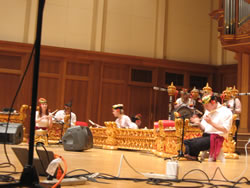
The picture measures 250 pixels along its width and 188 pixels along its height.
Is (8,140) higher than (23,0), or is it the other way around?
(23,0)

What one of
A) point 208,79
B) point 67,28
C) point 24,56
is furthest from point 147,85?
point 24,56

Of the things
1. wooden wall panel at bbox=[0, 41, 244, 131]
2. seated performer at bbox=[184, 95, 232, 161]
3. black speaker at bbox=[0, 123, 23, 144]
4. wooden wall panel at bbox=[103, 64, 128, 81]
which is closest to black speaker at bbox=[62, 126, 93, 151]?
seated performer at bbox=[184, 95, 232, 161]

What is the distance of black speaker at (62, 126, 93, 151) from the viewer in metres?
6.88

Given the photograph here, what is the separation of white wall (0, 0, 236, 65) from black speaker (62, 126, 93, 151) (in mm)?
5051

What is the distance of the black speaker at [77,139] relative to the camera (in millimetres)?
6882

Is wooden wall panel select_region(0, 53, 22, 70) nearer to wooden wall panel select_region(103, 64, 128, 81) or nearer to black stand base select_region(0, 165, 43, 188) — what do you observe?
wooden wall panel select_region(103, 64, 128, 81)

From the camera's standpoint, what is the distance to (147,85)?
12227mm

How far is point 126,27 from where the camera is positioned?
12.2 metres

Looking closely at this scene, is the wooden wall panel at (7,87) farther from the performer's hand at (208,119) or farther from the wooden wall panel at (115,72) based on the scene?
the performer's hand at (208,119)

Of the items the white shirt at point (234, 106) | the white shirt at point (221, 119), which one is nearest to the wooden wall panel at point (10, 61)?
the white shirt at point (234, 106)

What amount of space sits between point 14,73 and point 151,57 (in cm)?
425

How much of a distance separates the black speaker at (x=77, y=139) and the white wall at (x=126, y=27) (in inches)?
199

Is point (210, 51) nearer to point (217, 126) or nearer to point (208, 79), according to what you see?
point (208, 79)

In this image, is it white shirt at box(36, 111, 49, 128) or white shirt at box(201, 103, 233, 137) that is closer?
white shirt at box(201, 103, 233, 137)
